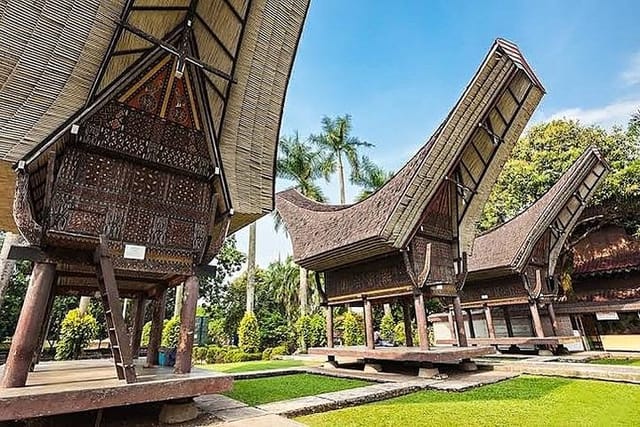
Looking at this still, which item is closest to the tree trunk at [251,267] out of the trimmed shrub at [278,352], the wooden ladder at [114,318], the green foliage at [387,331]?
the trimmed shrub at [278,352]

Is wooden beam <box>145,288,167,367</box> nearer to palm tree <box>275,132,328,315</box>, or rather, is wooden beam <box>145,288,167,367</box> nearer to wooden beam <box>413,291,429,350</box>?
wooden beam <box>413,291,429,350</box>

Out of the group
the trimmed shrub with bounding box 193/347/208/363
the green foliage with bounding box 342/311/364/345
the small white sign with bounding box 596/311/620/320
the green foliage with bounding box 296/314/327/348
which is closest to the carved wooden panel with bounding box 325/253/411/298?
the green foliage with bounding box 342/311/364/345

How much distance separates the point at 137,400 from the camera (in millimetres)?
3504

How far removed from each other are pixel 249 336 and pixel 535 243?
1215 cm

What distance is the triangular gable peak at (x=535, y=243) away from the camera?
11.9 meters

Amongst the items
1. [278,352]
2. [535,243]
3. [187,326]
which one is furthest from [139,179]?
[278,352]

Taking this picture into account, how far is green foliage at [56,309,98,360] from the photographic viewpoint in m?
11.3

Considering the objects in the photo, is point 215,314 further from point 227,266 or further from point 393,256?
point 393,256

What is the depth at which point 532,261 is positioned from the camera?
42.3 feet

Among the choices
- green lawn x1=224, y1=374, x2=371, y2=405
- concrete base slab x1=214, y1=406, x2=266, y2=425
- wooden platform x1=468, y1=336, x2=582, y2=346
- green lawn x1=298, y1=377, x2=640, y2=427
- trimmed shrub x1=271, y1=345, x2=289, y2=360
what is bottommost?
green lawn x1=298, y1=377, x2=640, y2=427

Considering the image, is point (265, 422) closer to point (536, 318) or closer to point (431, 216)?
Result: point (431, 216)

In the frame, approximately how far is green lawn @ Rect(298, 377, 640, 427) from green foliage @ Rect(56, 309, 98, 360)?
35.3 feet

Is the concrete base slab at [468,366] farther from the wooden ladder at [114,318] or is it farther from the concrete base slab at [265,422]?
the wooden ladder at [114,318]

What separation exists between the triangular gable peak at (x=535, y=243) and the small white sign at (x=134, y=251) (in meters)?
11.2
